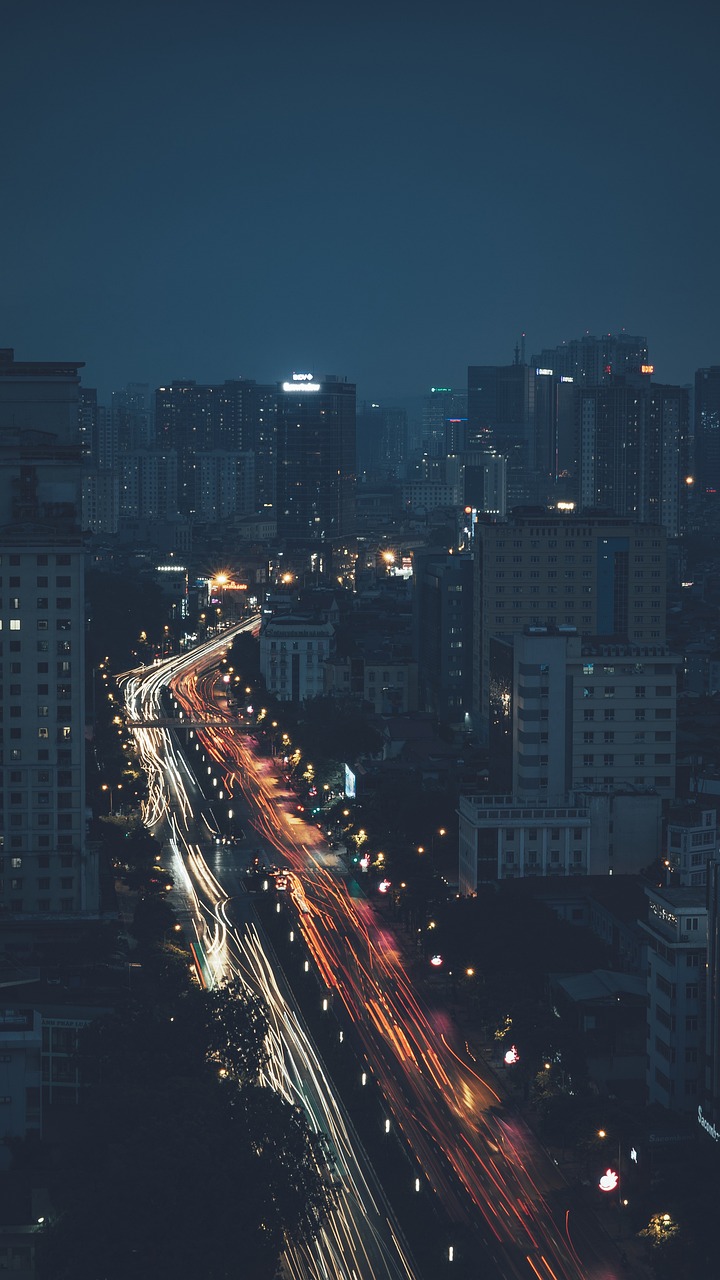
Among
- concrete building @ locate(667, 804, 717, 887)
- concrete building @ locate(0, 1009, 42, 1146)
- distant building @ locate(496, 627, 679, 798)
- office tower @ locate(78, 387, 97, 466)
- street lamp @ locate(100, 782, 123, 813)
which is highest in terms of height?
office tower @ locate(78, 387, 97, 466)

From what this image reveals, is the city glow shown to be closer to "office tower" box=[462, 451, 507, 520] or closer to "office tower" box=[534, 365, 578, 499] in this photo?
"office tower" box=[462, 451, 507, 520]

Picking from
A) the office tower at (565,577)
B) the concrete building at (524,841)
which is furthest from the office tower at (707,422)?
the concrete building at (524,841)

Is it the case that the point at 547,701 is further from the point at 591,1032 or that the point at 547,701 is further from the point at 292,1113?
the point at 292,1113

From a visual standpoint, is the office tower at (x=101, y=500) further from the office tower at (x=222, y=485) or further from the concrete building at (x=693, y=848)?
the concrete building at (x=693, y=848)

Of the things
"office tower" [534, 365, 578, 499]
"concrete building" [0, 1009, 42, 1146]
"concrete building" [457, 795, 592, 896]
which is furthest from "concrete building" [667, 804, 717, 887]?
"office tower" [534, 365, 578, 499]

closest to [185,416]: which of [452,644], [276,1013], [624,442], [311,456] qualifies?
[311,456]

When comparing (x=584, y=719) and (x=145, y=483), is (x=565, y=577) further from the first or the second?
(x=145, y=483)
